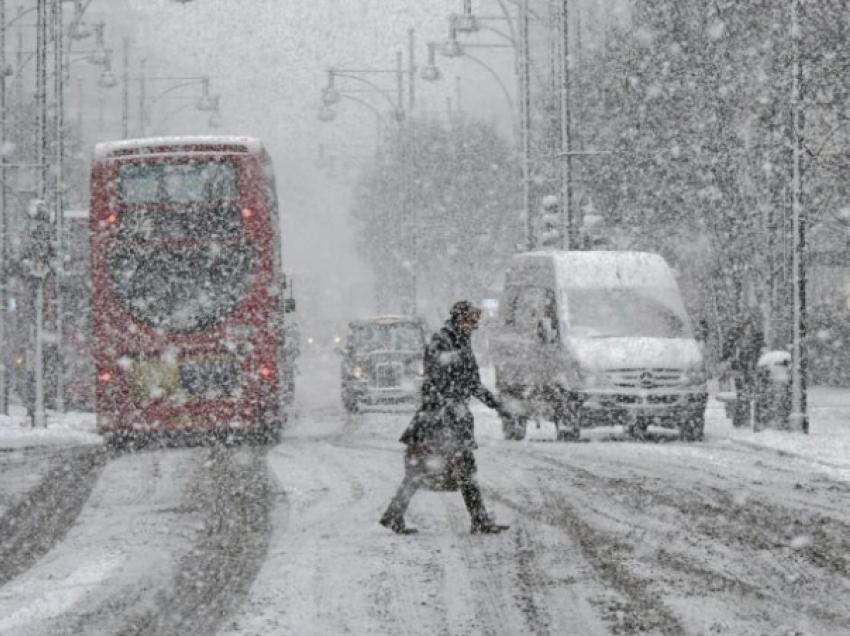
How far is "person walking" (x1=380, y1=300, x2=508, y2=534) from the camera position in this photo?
440 inches

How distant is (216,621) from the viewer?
790 centimetres

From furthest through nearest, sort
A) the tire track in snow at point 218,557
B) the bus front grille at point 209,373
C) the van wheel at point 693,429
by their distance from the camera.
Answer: the van wheel at point 693,429, the bus front grille at point 209,373, the tire track in snow at point 218,557

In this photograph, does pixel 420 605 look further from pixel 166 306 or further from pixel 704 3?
pixel 704 3

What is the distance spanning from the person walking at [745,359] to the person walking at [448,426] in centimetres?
1135

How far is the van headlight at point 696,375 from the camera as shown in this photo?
68.4ft

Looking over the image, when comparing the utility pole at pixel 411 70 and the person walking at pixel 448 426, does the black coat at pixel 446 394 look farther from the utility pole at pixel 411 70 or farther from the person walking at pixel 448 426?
the utility pole at pixel 411 70

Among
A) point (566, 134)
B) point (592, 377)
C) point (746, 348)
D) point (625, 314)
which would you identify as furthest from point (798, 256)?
point (566, 134)

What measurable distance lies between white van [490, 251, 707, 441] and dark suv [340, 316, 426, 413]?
8.59 metres

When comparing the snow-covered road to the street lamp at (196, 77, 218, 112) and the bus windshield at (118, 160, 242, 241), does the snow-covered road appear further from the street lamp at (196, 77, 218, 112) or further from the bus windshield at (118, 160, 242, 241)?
A: the street lamp at (196, 77, 218, 112)

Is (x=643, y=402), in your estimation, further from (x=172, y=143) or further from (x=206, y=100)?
(x=206, y=100)

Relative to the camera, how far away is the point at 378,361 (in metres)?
31.4

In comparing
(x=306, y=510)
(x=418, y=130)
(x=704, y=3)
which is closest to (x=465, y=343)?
(x=306, y=510)

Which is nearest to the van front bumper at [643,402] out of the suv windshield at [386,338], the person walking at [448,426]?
the person walking at [448,426]

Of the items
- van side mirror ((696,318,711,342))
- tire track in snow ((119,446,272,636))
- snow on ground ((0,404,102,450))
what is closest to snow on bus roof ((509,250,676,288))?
van side mirror ((696,318,711,342))
